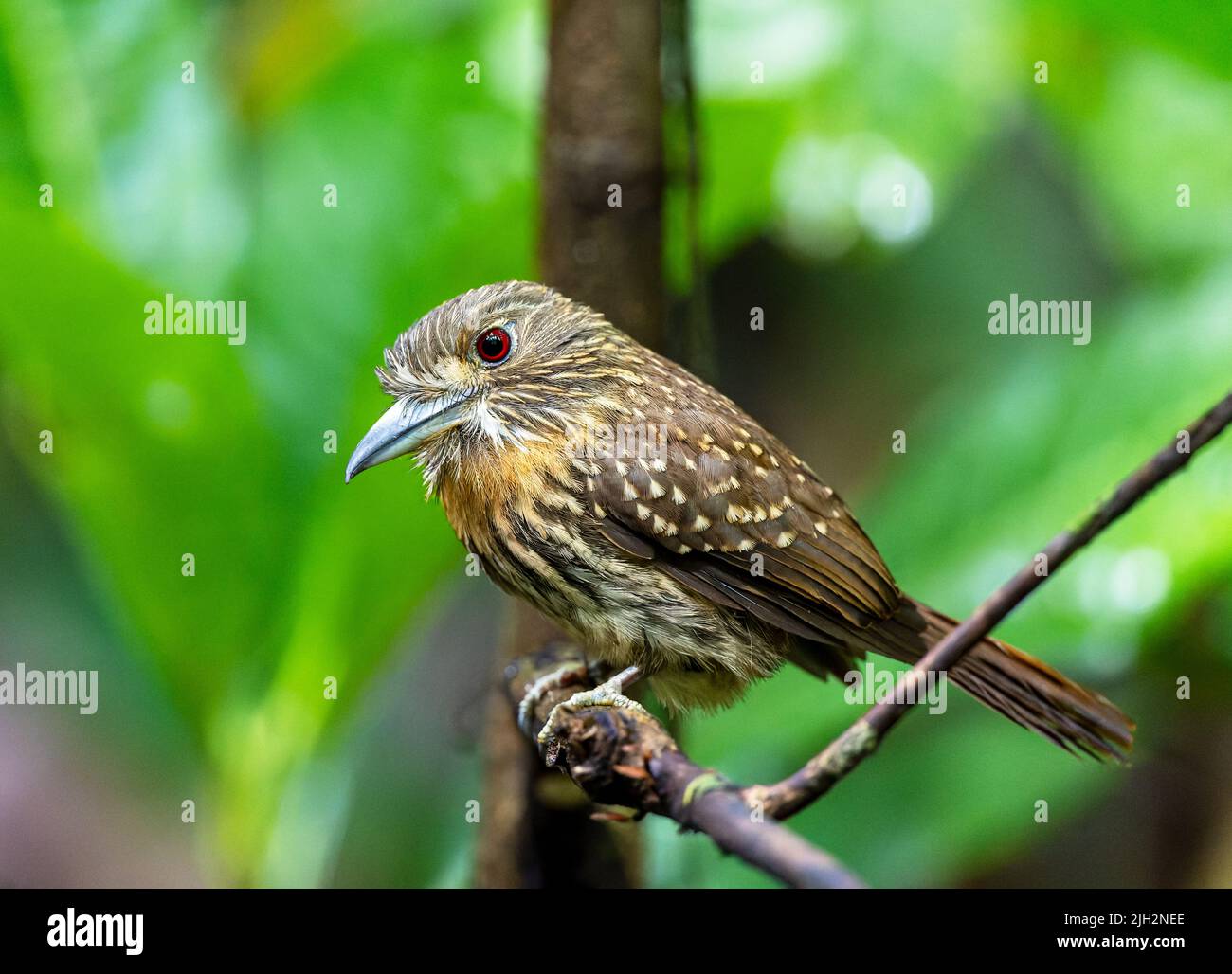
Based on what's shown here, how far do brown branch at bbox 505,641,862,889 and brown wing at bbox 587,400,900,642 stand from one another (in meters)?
0.32

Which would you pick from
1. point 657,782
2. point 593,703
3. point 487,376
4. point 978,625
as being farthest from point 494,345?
point 978,625

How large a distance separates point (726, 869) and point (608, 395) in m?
1.45

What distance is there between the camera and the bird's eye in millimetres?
2172

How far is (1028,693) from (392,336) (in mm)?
1354

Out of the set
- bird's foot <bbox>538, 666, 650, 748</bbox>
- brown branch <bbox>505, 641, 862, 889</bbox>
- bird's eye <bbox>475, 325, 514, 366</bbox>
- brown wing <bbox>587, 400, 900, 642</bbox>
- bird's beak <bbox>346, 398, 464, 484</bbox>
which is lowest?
brown branch <bbox>505, 641, 862, 889</bbox>

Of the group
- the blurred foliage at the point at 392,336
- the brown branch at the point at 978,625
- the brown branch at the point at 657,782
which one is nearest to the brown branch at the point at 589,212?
the blurred foliage at the point at 392,336

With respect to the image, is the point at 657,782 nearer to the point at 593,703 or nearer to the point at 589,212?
the point at 593,703

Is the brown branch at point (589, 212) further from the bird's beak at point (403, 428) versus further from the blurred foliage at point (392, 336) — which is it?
the bird's beak at point (403, 428)

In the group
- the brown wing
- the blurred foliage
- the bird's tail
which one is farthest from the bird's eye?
the bird's tail

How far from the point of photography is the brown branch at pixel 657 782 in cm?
116

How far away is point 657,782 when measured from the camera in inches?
64.1

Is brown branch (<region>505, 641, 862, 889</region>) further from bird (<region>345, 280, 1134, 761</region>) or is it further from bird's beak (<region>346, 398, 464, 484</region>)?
bird's beak (<region>346, 398, 464, 484</region>)
